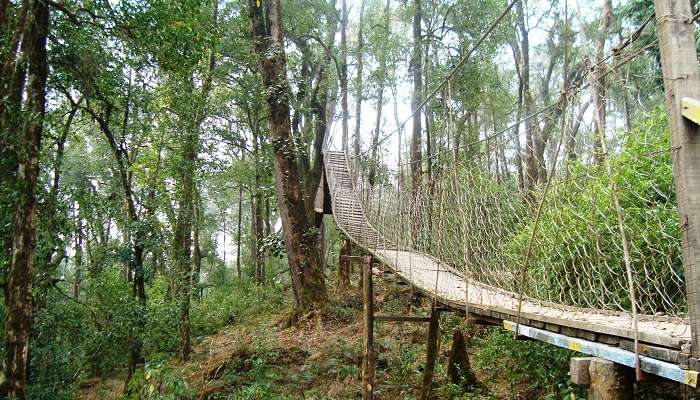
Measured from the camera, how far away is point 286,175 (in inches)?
201

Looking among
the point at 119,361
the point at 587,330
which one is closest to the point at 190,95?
the point at 119,361

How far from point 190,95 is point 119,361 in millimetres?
2827

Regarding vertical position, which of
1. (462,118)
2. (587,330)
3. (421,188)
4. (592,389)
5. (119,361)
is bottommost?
(119,361)

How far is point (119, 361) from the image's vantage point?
16.1 ft

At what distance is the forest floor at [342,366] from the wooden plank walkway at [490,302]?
17.0 inches

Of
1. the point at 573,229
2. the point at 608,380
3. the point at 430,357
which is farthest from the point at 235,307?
the point at 608,380

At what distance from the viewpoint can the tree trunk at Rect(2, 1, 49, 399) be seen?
3061 mm

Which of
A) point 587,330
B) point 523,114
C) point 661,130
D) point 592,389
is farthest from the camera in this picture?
point 523,114

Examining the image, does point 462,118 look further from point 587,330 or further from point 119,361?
point 587,330

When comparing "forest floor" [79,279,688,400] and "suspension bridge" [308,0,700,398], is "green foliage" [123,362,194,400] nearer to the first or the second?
"forest floor" [79,279,688,400]

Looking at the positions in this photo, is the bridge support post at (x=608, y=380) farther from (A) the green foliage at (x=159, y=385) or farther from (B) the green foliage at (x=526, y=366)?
(A) the green foliage at (x=159, y=385)

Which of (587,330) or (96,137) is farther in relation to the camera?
(96,137)

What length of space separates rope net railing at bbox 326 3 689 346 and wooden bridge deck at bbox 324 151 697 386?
0.02 meters

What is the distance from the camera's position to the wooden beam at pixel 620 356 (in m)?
1.07
